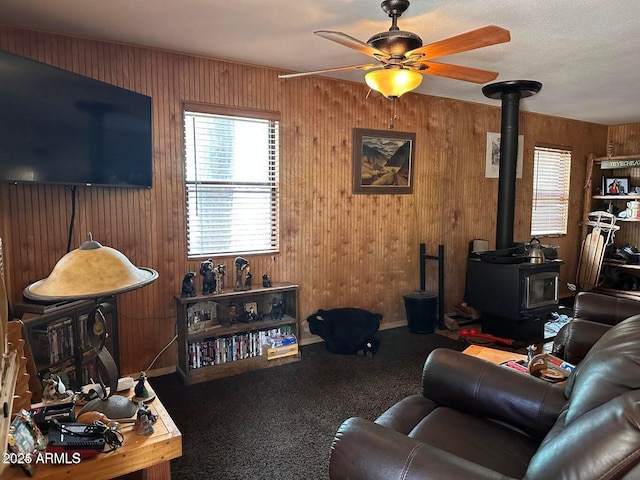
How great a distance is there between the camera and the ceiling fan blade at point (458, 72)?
2445mm

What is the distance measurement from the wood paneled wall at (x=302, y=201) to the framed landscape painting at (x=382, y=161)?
0.09 m

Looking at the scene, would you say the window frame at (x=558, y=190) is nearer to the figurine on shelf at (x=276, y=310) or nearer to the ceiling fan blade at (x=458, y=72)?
the ceiling fan blade at (x=458, y=72)

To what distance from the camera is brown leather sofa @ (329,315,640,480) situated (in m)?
0.98

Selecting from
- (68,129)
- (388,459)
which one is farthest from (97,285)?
(68,129)

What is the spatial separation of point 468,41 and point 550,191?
4669mm

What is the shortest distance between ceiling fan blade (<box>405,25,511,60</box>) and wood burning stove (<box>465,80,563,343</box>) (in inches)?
84.1

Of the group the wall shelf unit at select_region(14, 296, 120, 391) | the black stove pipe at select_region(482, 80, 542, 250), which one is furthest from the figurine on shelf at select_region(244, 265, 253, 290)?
the black stove pipe at select_region(482, 80, 542, 250)

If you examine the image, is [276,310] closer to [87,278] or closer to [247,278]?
[247,278]

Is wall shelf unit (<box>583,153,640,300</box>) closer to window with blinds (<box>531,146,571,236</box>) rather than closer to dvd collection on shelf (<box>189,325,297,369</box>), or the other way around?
window with blinds (<box>531,146,571,236</box>)

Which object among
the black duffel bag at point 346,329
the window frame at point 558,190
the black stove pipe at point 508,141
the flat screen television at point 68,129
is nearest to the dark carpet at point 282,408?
the black duffel bag at point 346,329

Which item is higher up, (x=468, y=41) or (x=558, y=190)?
(x=468, y=41)

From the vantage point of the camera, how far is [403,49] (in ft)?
7.20

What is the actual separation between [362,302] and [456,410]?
2583 millimetres

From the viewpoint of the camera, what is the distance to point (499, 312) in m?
4.06
